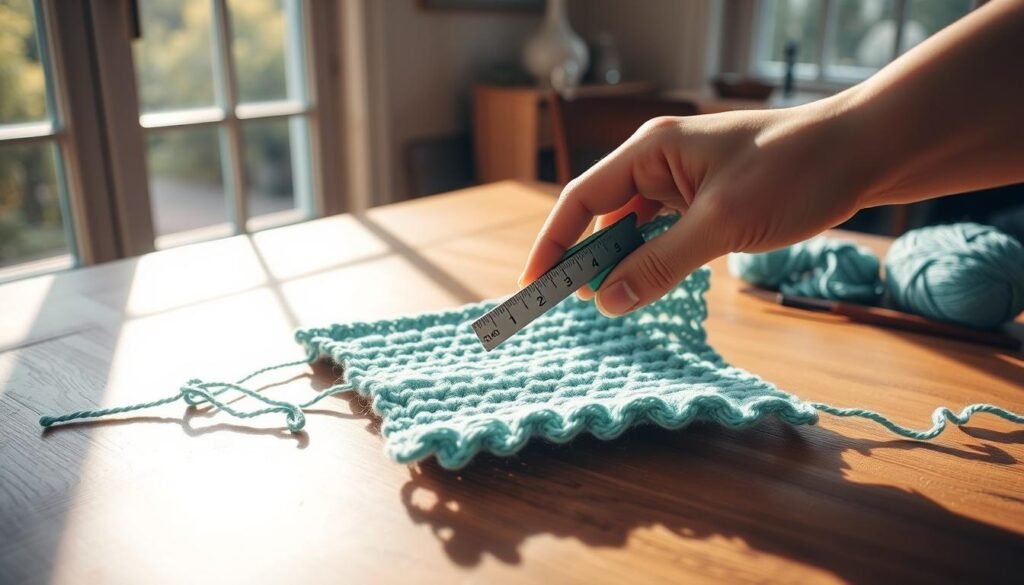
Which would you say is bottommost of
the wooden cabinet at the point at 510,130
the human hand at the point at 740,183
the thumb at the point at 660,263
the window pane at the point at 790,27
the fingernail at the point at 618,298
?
the wooden cabinet at the point at 510,130

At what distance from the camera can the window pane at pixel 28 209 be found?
2.34m

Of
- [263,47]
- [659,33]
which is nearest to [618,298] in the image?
[263,47]

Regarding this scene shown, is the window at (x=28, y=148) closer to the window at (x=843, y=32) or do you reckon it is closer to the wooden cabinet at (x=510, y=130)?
the wooden cabinet at (x=510, y=130)

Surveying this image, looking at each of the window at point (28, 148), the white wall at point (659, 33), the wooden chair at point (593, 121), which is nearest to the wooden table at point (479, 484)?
the wooden chair at point (593, 121)

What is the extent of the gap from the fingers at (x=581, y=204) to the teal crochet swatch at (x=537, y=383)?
6 centimetres

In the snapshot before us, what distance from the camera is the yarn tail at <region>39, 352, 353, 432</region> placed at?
0.65 metres

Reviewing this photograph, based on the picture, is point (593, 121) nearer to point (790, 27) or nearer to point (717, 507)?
point (717, 507)

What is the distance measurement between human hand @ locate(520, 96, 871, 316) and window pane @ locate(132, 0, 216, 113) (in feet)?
7.05

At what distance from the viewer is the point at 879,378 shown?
779 millimetres

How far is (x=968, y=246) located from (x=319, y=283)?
0.76 m

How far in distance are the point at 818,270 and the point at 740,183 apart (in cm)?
43

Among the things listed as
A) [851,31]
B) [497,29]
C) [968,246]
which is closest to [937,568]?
[968,246]

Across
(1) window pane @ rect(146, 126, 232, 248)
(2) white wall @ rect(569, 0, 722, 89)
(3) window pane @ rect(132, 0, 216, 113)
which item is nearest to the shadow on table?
(3) window pane @ rect(132, 0, 216, 113)

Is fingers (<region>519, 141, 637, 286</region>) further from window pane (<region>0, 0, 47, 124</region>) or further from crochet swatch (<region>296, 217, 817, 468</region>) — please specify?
window pane (<region>0, 0, 47, 124</region>)
